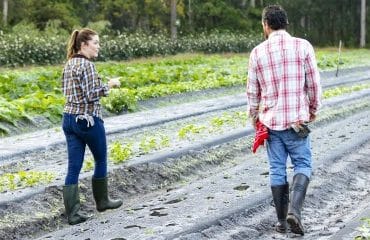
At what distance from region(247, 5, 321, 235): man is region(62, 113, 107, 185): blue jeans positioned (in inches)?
58.6

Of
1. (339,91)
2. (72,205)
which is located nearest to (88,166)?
(72,205)

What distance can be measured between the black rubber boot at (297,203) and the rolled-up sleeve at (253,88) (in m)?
0.66

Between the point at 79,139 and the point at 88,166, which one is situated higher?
the point at 79,139

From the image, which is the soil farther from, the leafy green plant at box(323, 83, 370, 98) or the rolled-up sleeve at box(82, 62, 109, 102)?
the leafy green plant at box(323, 83, 370, 98)

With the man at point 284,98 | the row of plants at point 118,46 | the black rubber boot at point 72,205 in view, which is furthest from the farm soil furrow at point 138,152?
the row of plants at point 118,46

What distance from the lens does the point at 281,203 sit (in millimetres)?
5727

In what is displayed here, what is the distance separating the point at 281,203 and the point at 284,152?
17.2 inches

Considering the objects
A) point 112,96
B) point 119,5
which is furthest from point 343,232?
point 119,5

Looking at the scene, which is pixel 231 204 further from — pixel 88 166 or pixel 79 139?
pixel 88 166

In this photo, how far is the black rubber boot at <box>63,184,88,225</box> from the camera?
6.35m

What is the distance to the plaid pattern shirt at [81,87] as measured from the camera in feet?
19.9

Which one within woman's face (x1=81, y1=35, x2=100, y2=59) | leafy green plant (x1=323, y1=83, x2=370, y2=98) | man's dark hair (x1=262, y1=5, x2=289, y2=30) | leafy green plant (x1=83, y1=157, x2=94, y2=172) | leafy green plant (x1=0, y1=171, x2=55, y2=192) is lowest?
leafy green plant (x1=323, y1=83, x2=370, y2=98)

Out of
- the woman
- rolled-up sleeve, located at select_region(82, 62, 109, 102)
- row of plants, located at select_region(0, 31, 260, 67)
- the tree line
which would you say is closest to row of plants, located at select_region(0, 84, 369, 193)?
the woman

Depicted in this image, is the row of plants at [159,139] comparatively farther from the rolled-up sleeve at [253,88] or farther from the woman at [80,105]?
the rolled-up sleeve at [253,88]
